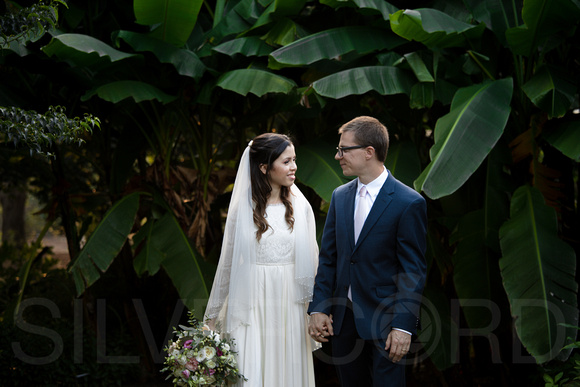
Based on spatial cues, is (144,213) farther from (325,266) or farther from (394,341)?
(394,341)

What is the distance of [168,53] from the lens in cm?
544

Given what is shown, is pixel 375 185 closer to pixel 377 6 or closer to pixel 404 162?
pixel 404 162

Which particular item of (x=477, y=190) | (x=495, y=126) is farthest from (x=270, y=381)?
(x=477, y=190)

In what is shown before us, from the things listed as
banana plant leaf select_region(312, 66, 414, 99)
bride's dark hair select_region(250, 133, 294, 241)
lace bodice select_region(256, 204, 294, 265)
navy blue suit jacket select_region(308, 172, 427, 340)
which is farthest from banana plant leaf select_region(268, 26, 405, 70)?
navy blue suit jacket select_region(308, 172, 427, 340)

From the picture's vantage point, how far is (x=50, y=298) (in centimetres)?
764

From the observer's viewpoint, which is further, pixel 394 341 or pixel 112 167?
pixel 112 167

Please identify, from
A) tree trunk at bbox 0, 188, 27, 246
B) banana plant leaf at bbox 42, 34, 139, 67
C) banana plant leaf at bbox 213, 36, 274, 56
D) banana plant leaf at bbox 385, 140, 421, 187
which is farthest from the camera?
tree trunk at bbox 0, 188, 27, 246

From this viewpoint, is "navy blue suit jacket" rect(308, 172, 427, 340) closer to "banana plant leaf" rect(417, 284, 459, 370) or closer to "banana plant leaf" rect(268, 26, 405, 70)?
"banana plant leaf" rect(268, 26, 405, 70)

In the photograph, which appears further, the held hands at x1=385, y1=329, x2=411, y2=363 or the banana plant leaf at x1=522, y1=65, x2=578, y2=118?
the banana plant leaf at x1=522, y1=65, x2=578, y2=118

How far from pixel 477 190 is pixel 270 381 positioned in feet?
10.0

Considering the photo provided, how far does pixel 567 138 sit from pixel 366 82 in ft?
5.42

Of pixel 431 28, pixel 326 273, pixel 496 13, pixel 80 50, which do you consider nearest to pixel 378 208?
A: pixel 326 273

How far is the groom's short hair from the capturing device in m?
3.35

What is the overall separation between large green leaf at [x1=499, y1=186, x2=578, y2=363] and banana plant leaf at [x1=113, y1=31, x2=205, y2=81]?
3053 mm
